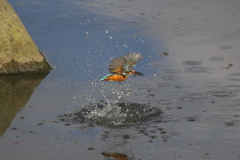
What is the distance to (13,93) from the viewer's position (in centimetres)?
809

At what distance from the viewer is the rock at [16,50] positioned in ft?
29.1

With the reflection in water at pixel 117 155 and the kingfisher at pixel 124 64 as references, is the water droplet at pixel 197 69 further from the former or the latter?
the reflection in water at pixel 117 155

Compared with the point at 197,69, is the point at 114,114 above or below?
below

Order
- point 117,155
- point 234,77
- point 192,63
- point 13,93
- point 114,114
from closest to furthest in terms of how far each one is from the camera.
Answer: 1. point 117,155
2. point 114,114
3. point 13,93
4. point 234,77
5. point 192,63

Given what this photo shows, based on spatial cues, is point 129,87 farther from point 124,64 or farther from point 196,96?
point 124,64

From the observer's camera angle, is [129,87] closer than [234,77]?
Yes

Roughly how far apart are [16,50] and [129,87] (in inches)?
69.7

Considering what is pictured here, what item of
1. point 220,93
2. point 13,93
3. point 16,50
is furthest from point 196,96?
point 16,50

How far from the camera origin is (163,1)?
11.8 metres

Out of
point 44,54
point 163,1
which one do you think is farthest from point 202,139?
point 163,1

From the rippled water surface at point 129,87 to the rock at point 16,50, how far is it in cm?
23

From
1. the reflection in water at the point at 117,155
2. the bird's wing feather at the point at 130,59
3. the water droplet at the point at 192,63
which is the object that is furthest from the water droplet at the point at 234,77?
the reflection in water at the point at 117,155

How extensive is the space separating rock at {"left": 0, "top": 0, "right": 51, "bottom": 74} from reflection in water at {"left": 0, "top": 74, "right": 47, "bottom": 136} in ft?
0.56

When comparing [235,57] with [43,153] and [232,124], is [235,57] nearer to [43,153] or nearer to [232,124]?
[232,124]
